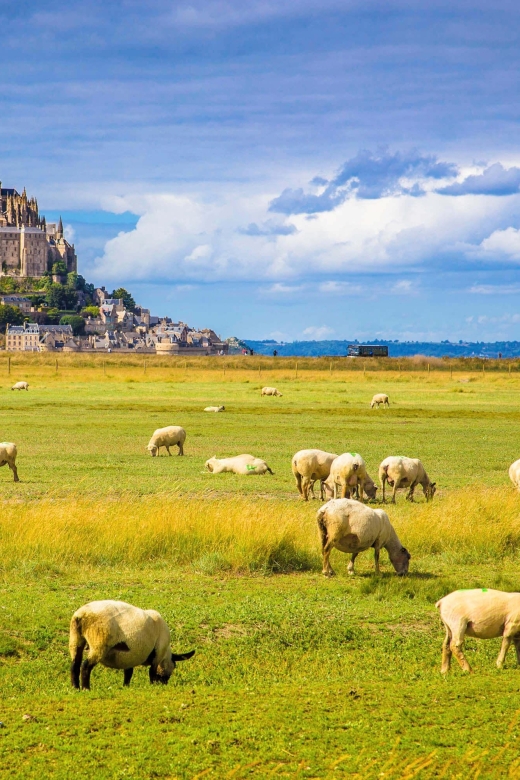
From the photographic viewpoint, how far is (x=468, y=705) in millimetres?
8797

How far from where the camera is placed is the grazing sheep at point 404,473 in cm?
2119

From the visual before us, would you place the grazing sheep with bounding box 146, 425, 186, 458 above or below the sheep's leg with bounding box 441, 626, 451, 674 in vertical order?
above

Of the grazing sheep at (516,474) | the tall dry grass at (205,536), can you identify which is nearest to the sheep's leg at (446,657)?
the tall dry grass at (205,536)

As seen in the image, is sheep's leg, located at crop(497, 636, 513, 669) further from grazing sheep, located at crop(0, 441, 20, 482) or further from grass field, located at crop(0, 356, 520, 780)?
grazing sheep, located at crop(0, 441, 20, 482)

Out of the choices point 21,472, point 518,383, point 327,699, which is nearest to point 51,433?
point 21,472

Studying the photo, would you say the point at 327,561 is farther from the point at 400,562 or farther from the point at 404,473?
the point at 404,473

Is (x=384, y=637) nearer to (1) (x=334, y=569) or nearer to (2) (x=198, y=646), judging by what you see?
(2) (x=198, y=646)

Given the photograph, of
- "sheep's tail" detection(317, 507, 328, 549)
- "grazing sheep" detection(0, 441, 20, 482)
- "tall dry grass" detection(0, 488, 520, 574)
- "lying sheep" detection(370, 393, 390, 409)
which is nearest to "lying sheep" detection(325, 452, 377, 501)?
"tall dry grass" detection(0, 488, 520, 574)

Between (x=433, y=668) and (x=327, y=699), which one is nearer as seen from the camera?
(x=327, y=699)

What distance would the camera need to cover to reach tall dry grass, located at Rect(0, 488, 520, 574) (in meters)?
14.9

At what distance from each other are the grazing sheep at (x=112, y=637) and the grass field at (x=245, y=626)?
31cm

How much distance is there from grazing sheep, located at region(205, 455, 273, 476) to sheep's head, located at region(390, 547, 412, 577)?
11740mm

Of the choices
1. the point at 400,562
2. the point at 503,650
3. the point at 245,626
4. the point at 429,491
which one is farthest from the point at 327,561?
the point at 429,491

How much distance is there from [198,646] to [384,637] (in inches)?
90.5
